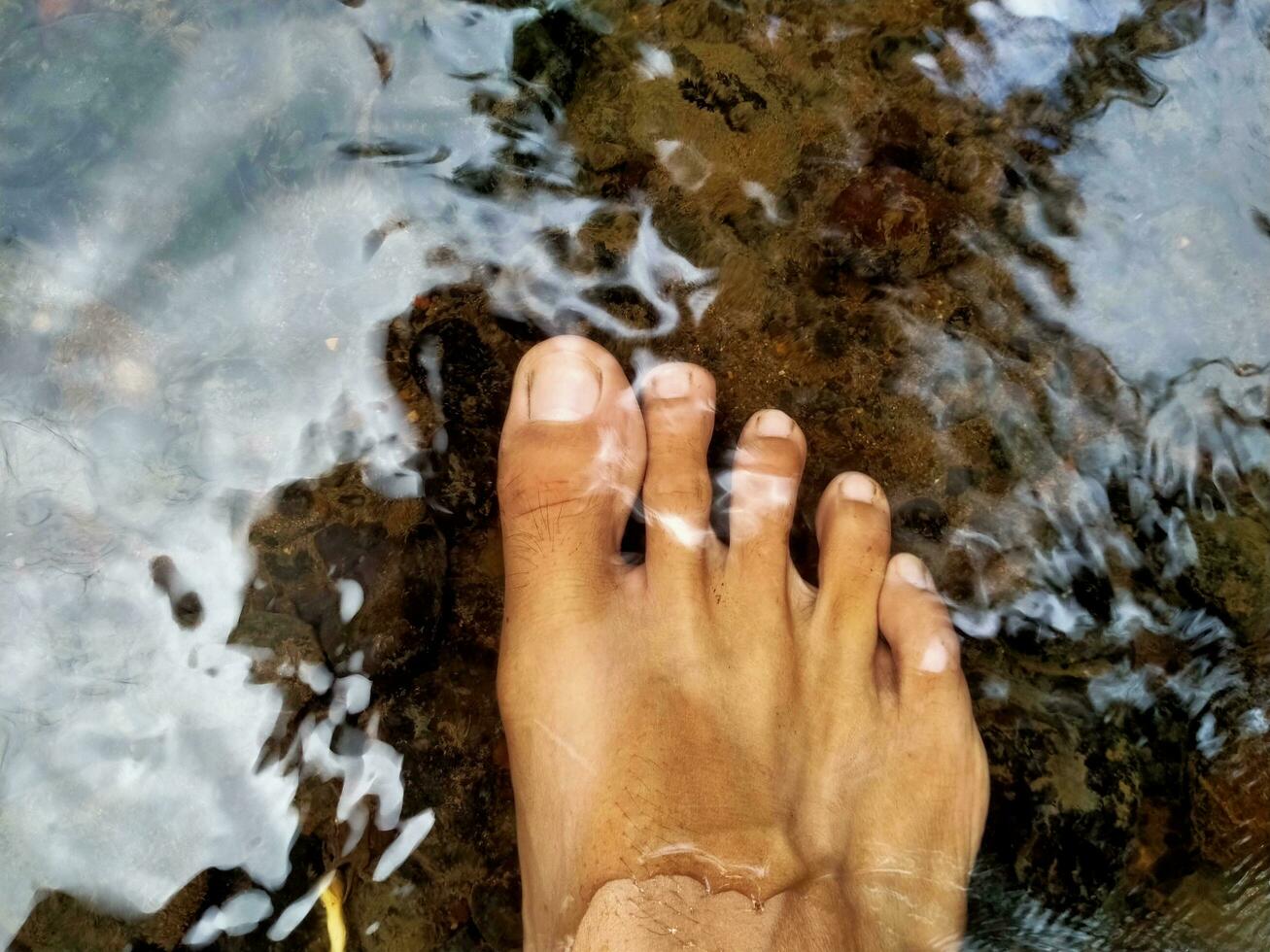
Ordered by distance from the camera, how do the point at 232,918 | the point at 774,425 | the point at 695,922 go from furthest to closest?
the point at 774,425, the point at 232,918, the point at 695,922

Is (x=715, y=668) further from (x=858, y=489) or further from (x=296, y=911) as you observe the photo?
(x=296, y=911)

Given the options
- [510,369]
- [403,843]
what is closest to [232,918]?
[403,843]

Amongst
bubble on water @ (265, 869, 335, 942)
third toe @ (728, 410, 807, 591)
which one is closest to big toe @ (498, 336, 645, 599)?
third toe @ (728, 410, 807, 591)

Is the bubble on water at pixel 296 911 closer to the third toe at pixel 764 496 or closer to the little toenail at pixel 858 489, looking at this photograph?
the third toe at pixel 764 496

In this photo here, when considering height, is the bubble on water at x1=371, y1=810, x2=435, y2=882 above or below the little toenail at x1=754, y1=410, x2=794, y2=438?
below

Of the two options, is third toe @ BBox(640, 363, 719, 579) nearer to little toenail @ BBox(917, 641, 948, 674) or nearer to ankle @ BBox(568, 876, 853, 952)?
little toenail @ BBox(917, 641, 948, 674)

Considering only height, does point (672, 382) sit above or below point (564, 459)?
above

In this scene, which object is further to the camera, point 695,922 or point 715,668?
point 715,668
